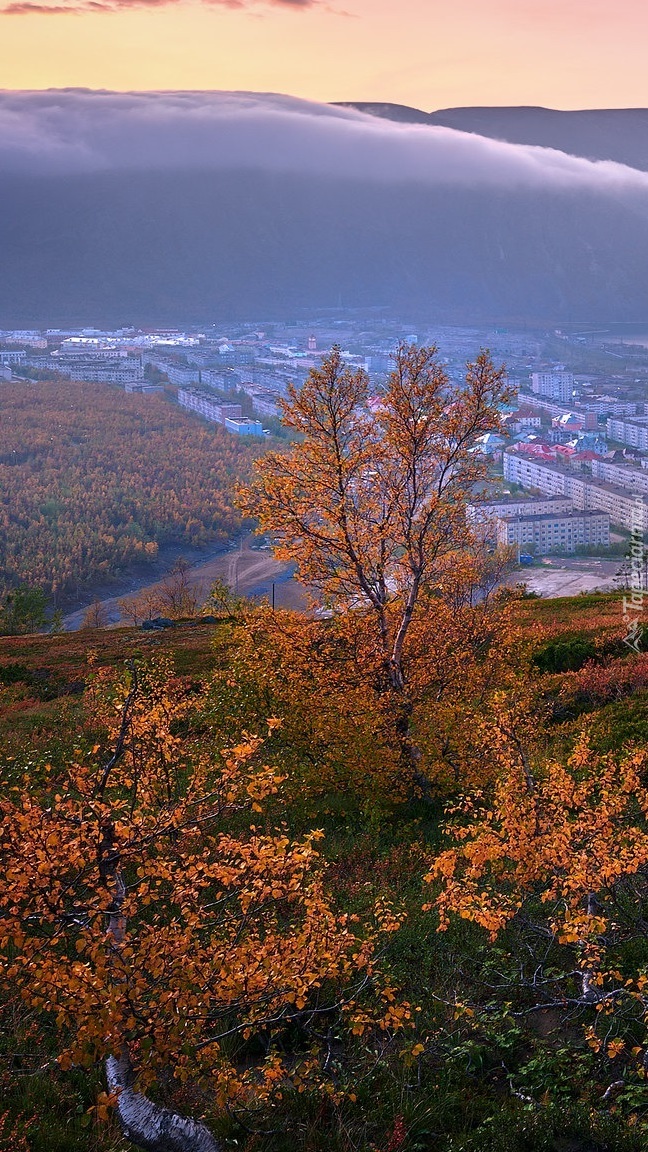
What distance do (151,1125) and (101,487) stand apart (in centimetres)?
13766

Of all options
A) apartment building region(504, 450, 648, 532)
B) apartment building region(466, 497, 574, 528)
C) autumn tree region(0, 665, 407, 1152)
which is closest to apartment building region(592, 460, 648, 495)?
apartment building region(504, 450, 648, 532)

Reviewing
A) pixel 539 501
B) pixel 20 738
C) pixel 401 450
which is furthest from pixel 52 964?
pixel 539 501

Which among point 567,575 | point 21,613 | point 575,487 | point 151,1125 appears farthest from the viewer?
point 575,487

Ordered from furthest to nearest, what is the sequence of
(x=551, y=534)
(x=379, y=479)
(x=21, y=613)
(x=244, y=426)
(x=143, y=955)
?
(x=244, y=426) → (x=551, y=534) → (x=21, y=613) → (x=379, y=479) → (x=143, y=955)

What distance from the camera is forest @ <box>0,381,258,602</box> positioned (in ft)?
368

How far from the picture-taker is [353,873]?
1316cm

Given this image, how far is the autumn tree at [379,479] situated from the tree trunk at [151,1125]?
880 cm

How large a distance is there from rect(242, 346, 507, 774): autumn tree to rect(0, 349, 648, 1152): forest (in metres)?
0.05

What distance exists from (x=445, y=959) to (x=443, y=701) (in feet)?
17.9

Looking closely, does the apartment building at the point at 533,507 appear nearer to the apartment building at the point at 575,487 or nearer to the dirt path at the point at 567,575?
the apartment building at the point at 575,487

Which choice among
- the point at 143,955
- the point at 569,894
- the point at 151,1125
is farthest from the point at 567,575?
the point at 143,955

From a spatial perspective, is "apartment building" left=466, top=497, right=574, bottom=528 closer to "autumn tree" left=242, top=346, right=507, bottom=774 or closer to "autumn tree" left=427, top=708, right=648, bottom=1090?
"autumn tree" left=242, top=346, right=507, bottom=774

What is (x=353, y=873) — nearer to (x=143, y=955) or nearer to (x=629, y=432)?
(x=143, y=955)

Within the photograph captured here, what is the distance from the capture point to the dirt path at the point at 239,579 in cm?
9656
